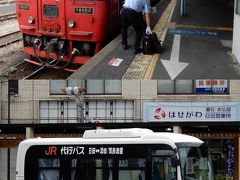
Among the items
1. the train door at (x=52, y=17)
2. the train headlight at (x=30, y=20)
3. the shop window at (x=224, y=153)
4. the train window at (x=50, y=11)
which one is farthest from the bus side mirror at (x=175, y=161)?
the shop window at (x=224, y=153)

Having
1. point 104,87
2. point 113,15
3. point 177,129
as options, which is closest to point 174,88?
point 177,129

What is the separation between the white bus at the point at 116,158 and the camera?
793 centimetres

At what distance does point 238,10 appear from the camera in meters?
12.2

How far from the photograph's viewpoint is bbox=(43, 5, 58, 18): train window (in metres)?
12.4

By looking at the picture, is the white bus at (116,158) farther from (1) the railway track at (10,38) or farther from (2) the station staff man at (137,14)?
(1) the railway track at (10,38)

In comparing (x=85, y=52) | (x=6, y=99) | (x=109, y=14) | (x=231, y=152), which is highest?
(x=109, y=14)

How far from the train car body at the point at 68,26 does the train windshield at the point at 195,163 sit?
4863 mm

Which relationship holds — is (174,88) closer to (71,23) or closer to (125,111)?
(125,111)

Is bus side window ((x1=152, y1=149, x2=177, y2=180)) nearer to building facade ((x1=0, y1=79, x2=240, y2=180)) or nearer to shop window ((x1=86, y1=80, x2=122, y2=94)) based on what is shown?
building facade ((x1=0, y1=79, x2=240, y2=180))

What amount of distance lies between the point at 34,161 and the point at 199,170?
2.74m

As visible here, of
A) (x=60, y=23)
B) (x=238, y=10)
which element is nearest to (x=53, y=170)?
(x=60, y=23)

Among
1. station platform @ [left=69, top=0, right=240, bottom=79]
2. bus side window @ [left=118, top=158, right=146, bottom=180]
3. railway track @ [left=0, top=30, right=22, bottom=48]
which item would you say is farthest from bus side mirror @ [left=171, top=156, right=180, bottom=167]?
railway track @ [left=0, top=30, right=22, bottom=48]

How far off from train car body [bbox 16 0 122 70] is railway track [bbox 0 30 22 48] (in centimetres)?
405

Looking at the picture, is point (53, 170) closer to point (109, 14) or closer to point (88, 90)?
point (109, 14)
